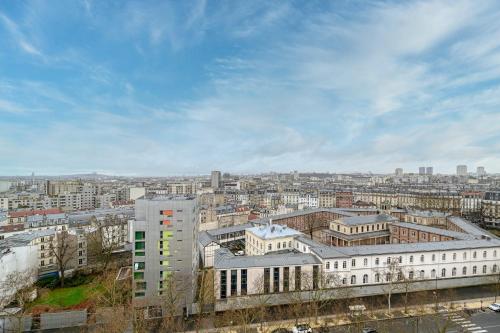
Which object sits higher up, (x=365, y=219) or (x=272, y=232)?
(x=365, y=219)

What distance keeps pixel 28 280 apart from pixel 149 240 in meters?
17.8

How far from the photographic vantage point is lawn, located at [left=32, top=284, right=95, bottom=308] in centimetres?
3416

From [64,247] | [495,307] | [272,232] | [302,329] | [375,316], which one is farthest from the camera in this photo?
[272,232]

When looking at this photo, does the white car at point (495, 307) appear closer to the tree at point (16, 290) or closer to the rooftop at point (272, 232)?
the rooftop at point (272, 232)

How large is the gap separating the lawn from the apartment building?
9063mm

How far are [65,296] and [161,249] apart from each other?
590 inches

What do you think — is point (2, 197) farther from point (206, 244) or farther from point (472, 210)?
point (472, 210)

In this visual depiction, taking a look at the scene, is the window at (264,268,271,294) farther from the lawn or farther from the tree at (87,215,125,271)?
the tree at (87,215,125,271)

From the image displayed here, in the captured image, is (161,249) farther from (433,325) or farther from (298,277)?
(433,325)

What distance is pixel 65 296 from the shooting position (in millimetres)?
36406

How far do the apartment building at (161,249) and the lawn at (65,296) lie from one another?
9.06 meters

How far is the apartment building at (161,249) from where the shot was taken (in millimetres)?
31250

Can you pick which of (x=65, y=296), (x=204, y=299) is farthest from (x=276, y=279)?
(x=65, y=296)

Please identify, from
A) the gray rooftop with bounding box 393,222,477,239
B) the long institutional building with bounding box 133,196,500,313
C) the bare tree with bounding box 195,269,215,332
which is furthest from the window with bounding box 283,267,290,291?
the gray rooftop with bounding box 393,222,477,239
